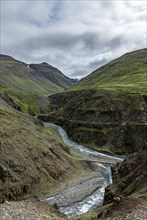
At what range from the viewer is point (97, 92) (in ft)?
558

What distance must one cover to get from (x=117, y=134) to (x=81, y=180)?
57.3m

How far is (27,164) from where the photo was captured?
75375mm

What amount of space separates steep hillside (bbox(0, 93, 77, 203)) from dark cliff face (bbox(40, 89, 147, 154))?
43534 mm

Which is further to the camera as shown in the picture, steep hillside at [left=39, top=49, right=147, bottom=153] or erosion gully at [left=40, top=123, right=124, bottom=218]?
steep hillside at [left=39, top=49, right=147, bottom=153]

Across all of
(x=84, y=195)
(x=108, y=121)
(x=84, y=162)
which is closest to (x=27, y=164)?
(x=84, y=195)

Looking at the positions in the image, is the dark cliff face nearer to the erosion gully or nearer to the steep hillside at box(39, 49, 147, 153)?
the steep hillside at box(39, 49, 147, 153)

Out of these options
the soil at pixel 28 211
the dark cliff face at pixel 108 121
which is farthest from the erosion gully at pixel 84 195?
the dark cliff face at pixel 108 121

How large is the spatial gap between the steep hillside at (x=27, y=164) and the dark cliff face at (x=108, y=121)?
43534mm

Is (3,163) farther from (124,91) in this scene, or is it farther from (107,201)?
(124,91)

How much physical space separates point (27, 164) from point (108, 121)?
7584cm


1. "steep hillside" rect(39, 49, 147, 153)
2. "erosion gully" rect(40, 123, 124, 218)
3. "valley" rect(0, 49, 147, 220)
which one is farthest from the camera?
"steep hillside" rect(39, 49, 147, 153)

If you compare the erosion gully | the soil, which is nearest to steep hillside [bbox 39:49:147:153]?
the erosion gully

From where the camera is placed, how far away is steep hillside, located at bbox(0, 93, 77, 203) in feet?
A: 220

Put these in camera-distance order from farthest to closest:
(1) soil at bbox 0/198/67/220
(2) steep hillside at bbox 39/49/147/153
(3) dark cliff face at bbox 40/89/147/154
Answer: (2) steep hillside at bbox 39/49/147/153 < (3) dark cliff face at bbox 40/89/147/154 < (1) soil at bbox 0/198/67/220
